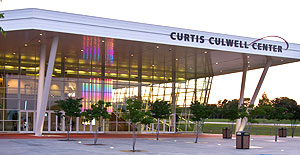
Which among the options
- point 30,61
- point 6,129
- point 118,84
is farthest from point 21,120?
point 118,84

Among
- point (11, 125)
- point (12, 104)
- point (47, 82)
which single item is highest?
point (47, 82)

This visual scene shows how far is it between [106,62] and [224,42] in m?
13.5

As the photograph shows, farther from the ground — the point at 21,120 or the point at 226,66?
the point at 226,66

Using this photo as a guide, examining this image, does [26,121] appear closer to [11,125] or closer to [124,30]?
[11,125]

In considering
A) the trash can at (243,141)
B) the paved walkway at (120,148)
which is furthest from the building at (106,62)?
the trash can at (243,141)

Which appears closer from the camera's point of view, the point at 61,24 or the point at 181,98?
the point at 61,24

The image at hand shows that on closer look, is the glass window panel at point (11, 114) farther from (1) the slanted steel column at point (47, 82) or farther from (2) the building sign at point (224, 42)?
(2) the building sign at point (224, 42)

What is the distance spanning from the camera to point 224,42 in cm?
3441

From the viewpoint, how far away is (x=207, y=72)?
5022 centimetres

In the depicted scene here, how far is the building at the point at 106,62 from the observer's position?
2958 cm

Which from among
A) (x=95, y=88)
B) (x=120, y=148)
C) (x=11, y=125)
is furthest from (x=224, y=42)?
(x=11, y=125)

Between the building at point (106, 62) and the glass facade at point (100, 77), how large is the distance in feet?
0.28

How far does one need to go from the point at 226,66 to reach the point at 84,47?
1776 centimetres

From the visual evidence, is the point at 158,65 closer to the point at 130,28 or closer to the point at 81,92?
the point at 81,92
